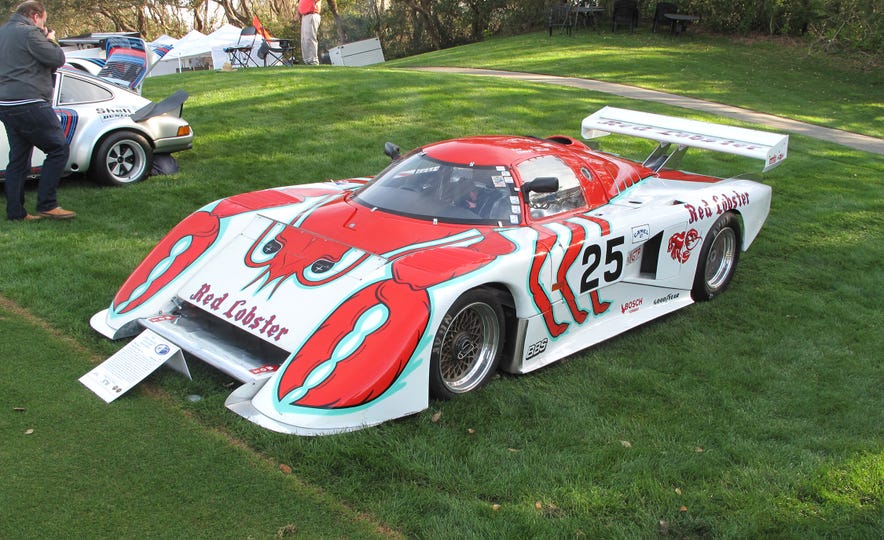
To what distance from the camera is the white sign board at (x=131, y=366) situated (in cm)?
443

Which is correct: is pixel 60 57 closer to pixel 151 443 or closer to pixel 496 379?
pixel 151 443

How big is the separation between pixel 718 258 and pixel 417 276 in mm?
3539

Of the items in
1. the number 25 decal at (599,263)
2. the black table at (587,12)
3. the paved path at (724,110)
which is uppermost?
the black table at (587,12)

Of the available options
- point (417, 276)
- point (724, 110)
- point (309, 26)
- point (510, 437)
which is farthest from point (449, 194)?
point (309, 26)

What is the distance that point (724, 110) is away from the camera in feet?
47.7

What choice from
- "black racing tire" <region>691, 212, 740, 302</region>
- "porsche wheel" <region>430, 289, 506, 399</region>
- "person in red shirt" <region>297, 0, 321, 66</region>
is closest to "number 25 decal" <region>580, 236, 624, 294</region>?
"porsche wheel" <region>430, 289, 506, 399</region>

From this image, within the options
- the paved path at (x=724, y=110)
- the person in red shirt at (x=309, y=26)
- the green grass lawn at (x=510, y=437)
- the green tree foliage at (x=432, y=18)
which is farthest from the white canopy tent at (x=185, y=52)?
the green grass lawn at (x=510, y=437)

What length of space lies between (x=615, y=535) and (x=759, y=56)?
72.0ft

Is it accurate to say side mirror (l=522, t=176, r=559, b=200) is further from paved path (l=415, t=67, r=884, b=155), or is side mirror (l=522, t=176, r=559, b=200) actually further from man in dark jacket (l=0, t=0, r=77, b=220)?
paved path (l=415, t=67, r=884, b=155)

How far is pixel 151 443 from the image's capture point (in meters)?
4.00

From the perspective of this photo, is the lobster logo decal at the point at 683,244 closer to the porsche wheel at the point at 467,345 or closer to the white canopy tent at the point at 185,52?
the porsche wheel at the point at 467,345

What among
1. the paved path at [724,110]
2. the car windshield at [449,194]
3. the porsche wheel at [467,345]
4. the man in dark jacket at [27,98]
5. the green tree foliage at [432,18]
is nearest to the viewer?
the porsche wheel at [467,345]

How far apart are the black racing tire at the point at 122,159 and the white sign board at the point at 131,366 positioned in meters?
4.54

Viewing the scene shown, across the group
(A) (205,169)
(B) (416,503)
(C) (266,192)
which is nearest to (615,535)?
(B) (416,503)
